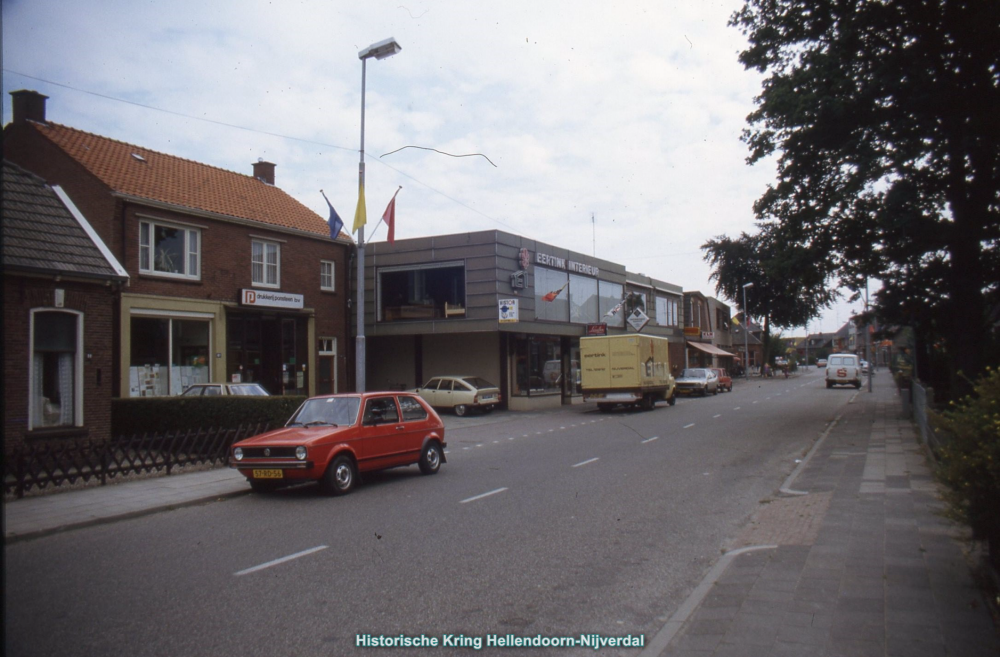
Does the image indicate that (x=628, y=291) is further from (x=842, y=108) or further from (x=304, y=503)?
(x=304, y=503)

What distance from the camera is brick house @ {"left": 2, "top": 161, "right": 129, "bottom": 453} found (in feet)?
42.3

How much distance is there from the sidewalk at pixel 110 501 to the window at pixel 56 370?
2.58m

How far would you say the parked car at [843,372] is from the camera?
4766 cm

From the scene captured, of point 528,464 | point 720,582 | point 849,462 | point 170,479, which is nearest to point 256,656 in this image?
point 720,582

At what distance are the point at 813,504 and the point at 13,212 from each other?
14210mm

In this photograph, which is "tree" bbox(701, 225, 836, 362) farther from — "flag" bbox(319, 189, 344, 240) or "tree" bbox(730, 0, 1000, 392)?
"flag" bbox(319, 189, 344, 240)

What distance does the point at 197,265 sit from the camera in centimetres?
2262

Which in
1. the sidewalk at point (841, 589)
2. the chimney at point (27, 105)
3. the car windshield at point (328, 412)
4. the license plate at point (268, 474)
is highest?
the chimney at point (27, 105)

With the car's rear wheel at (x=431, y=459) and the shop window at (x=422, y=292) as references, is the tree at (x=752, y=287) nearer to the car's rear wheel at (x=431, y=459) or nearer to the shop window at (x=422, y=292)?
the shop window at (x=422, y=292)

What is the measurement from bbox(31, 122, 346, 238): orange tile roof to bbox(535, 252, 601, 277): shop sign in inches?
367

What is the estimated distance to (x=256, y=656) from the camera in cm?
475

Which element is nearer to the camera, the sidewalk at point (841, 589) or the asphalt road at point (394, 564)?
the sidewalk at point (841, 589)

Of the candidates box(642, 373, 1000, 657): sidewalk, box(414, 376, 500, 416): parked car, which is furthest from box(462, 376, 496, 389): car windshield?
box(642, 373, 1000, 657): sidewalk

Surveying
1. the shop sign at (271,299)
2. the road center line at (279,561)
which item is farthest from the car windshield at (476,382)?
the road center line at (279,561)
